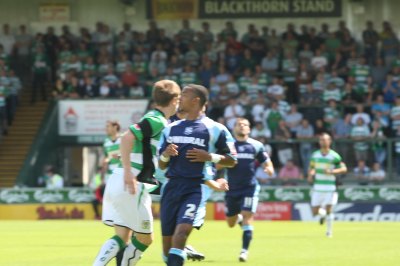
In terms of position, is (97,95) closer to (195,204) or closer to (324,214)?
(324,214)

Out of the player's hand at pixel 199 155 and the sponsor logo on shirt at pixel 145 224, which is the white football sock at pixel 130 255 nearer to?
the sponsor logo on shirt at pixel 145 224

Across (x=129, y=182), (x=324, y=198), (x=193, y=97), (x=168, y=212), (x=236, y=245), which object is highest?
(x=193, y=97)

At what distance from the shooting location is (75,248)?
65.5 ft

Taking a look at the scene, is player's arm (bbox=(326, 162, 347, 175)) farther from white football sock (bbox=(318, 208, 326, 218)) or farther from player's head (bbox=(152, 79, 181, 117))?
player's head (bbox=(152, 79, 181, 117))

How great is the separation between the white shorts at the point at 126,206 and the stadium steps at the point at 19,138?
26.0 m

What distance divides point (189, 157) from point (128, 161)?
73 cm

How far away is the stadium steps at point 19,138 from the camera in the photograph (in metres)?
37.8

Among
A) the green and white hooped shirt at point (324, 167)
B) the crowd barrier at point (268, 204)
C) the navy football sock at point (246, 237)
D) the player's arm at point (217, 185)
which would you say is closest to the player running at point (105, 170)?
the crowd barrier at point (268, 204)

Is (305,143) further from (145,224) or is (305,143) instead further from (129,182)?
(129,182)

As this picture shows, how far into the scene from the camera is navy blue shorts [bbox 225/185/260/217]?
18.9m

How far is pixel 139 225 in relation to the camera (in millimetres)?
11938

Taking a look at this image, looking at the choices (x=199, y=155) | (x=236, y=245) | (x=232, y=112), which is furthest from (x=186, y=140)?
(x=232, y=112)

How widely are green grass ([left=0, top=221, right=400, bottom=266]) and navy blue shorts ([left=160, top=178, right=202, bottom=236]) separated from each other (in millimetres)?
4257

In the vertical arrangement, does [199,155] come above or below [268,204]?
above
